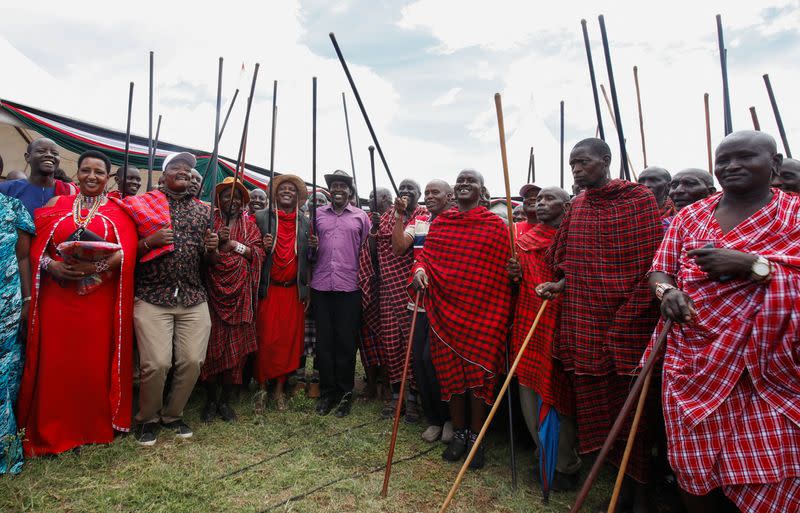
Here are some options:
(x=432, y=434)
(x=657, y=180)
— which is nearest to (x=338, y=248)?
(x=432, y=434)

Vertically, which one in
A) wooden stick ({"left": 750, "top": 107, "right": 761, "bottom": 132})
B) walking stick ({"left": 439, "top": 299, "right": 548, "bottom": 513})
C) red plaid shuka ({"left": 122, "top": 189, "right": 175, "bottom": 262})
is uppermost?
wooden stick ({"left": 750, "top": 107, "right": 761, "bottom": 132})

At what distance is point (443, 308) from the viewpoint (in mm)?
3600

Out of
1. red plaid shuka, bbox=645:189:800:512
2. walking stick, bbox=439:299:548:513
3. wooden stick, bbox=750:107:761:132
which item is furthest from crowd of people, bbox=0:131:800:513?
wooden stick, bbox=750:107:761:132

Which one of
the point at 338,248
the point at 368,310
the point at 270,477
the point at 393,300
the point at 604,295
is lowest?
the point at 270,477

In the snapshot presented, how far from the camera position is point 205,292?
394 centimetres

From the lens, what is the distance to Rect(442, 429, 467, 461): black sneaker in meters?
3.44

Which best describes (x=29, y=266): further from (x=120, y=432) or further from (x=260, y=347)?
(x=260, y=347)

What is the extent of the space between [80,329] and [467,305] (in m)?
2.74

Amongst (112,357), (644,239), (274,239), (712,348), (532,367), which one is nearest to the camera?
(712,348)

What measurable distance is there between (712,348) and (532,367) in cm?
127

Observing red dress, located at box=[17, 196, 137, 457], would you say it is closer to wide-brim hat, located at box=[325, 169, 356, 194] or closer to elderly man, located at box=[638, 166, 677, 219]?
wide-brim hat, located at box=[325, 169, 356, 194]

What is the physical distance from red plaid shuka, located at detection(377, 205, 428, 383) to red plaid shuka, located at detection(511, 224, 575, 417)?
1172 millimetres

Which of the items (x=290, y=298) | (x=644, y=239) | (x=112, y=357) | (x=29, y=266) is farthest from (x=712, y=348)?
A: (x=29, y=266)

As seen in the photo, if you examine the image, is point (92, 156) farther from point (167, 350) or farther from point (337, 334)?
point (337, 334)
